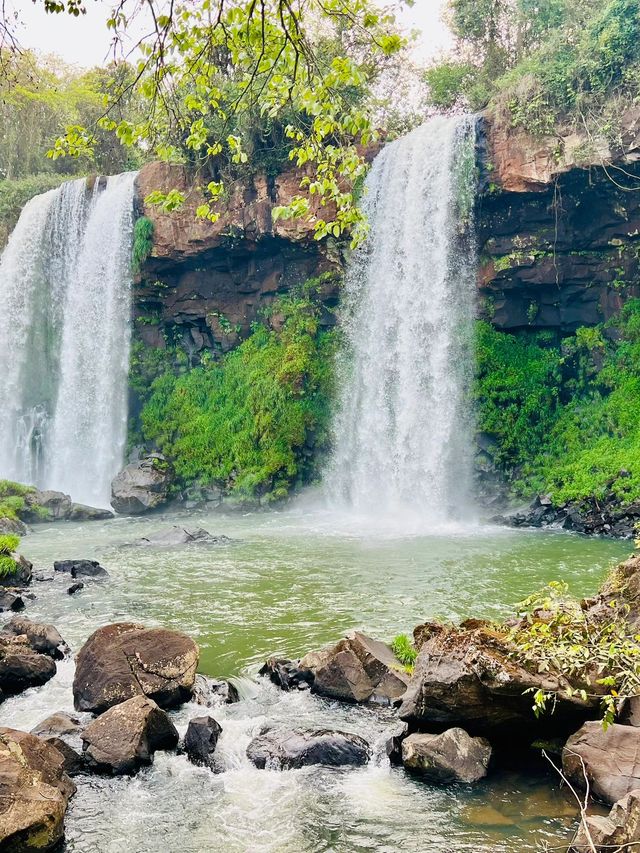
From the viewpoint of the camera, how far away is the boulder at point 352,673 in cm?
714

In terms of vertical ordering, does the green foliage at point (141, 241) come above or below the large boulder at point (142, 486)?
above

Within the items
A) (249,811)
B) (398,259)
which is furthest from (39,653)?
(398,259)

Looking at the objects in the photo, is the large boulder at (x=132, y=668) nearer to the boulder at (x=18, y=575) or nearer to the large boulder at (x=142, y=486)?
the boulder at (x=18, y=575)

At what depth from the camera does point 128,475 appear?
2341 centimetres

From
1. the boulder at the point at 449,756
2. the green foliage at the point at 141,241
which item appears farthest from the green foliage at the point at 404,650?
the green foliage at the point at 141,241

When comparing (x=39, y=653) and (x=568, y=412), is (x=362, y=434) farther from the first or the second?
(x=39, y=653)

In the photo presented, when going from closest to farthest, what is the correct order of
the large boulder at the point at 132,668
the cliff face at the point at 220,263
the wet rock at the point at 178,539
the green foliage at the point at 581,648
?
the green foliage at the point at 581,648 → the large boulder at the point at 132,668 → the wet rock at the point at 178,539 → the cliff face at the point at 220,263

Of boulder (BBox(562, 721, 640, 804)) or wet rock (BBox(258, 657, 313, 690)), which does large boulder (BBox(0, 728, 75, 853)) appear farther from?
boulder (BBox(562, 721, 640, 804))

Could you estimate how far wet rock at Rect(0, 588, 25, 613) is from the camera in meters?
10.6

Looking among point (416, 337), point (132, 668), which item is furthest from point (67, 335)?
point (132, 668)

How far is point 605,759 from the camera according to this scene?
5070 mm

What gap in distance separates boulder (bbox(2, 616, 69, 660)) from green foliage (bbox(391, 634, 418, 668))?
3934 millimetres

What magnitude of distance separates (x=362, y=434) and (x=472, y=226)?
7057 millimetres

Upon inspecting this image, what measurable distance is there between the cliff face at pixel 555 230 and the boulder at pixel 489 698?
16180 millimetres
